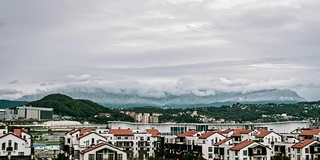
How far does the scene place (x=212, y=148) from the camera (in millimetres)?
40438

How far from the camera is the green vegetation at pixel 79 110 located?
10254 centimetres

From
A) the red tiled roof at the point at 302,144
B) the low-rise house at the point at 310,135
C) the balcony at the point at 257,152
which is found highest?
the low-rise house at the point at 310,135

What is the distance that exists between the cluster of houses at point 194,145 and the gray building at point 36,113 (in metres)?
62.1

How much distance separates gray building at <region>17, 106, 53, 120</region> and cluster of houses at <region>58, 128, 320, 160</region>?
204 ft

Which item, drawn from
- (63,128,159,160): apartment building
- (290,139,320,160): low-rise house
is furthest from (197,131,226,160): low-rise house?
(290,139,320,160): low-rise house

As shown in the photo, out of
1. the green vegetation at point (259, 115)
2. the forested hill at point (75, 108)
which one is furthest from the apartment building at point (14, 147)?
the forested hill at point (75, 108)

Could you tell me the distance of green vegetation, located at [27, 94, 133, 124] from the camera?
102544 millimetres

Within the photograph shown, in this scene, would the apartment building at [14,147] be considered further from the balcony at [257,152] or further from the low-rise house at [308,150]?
the low-rise house at [308,150]

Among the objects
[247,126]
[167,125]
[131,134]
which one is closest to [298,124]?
[247,126]

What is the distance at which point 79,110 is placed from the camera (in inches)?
4316

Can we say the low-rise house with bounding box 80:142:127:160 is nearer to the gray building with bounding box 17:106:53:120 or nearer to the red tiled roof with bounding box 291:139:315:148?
the red tiled roof with bounding box 291:139:315:148

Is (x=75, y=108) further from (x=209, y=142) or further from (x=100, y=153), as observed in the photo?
(x=100, y=153)

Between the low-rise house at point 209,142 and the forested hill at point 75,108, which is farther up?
the forested hill at point 75,108

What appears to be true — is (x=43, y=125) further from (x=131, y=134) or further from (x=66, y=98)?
(x=131, y=134)
